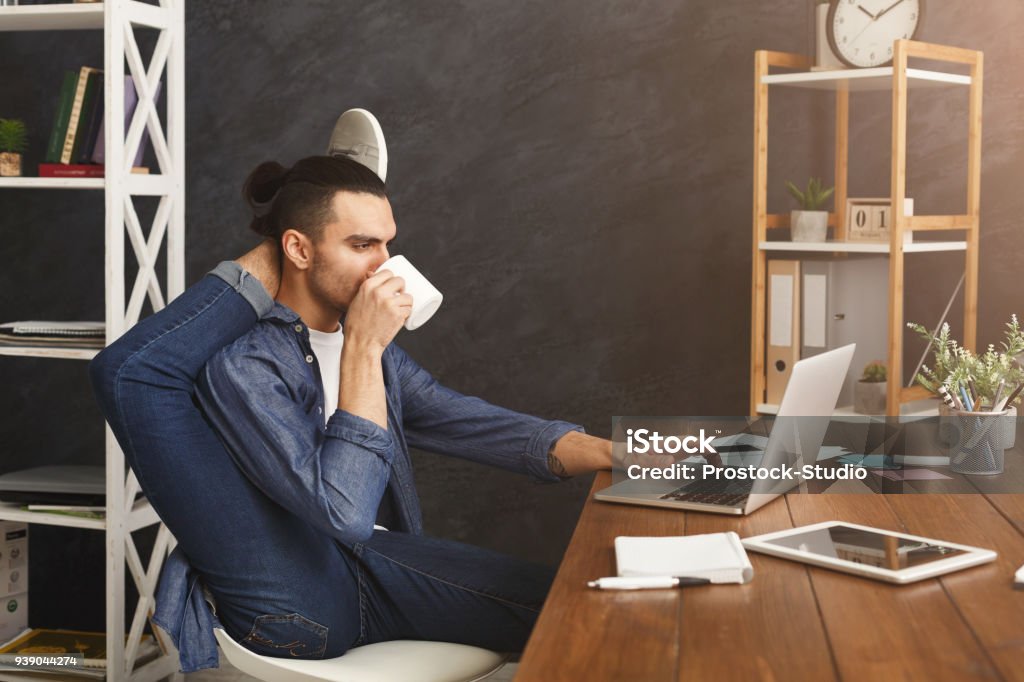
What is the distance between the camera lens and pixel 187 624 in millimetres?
1802

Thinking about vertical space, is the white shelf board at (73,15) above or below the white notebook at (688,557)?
above

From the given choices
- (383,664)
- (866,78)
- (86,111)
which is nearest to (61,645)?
(86,111)

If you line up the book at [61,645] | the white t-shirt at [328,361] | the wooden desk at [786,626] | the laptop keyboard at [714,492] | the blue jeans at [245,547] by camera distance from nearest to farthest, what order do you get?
the wooden desk at [786,626], the blue jeans at [245,547], the laptop keyboard at [714,492], the white t-shirt at [328,361], the book at [61,645]

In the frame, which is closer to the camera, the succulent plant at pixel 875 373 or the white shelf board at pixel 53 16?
the succulent plant at pixel 875 373

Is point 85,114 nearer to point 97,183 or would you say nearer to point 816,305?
point 97,183

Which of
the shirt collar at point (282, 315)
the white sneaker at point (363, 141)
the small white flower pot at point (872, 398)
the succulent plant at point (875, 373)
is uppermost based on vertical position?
the white sneaker at point (363, 141)

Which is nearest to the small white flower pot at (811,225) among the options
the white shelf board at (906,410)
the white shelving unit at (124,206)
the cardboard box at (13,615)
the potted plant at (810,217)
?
the potted plant at (810,217)

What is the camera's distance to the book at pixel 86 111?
3.00 meters

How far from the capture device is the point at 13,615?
335cm

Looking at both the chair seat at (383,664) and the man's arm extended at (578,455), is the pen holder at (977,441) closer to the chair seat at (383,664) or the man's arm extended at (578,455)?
the man's arm extended at (578,455)

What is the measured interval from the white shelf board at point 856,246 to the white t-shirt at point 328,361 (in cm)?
124

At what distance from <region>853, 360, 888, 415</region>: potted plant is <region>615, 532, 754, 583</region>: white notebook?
3.85 feet

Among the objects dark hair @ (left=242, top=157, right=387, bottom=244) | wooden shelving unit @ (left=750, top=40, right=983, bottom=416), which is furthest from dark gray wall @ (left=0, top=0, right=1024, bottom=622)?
dark hair @ (left=242, top=157, right=387, bottom=244)

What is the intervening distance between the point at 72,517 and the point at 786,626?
2262 mm
